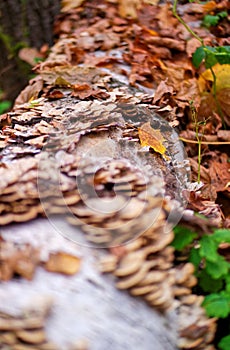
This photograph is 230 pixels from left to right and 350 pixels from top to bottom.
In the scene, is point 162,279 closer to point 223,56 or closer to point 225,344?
point 225,344

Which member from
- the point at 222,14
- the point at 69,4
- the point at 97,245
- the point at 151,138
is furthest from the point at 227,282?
the point at 69,4

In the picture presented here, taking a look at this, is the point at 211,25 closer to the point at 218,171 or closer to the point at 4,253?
the point at 218,171

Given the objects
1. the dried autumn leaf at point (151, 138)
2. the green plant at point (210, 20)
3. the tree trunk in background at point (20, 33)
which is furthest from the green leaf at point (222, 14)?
the dried autumn leaf at point (151, 138)

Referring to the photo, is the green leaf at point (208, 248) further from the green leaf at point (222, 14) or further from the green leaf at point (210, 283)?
the green leaf at point (222, 14)

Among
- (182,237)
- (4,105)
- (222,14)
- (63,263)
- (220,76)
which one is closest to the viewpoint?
(63,263)

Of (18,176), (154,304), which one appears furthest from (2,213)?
(154,304)

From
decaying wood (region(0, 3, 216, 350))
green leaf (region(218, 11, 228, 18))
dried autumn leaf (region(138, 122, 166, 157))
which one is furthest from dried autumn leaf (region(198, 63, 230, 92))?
decaying wood (region(0, 3, 216, 350))

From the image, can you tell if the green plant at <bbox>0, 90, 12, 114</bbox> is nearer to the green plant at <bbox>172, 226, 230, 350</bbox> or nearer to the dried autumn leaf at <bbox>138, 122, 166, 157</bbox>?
the dried autumn leaf at <bbox>138, 122, 166, 157</bbox>
